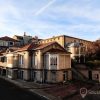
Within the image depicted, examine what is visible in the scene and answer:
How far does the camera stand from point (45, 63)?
49906 mm

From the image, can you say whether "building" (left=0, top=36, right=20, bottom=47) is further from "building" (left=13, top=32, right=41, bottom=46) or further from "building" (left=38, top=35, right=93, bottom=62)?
"building" (left=38, top=35, right=93, bottom=62)

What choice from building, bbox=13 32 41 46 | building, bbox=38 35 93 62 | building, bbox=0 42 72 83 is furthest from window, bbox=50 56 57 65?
building, bbox=13 32 41 46

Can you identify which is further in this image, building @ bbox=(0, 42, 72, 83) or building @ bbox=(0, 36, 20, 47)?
building @ bbox=(0, 36, 20, 47)

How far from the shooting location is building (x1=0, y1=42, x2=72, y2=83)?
48469 millimetres

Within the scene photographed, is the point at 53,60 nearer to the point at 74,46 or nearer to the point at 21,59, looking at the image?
the point at 21,59

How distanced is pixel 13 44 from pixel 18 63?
36895mm

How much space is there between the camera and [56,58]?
159ft

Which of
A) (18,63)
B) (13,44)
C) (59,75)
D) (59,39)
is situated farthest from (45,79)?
(13,44)

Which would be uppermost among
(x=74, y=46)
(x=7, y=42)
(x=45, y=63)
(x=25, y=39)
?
(x=25, y=39)

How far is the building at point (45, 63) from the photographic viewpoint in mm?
48469

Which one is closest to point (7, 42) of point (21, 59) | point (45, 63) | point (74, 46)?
point (21, 59)

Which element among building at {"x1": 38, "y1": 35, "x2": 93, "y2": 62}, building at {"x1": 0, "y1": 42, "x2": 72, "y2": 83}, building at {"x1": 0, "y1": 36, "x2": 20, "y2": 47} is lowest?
building at {"x1": 0, "y1": 42, "x2": 72, "y2": 83}

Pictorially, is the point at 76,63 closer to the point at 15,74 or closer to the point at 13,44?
the point at 15,74

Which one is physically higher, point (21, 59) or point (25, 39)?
point (25, 39)
